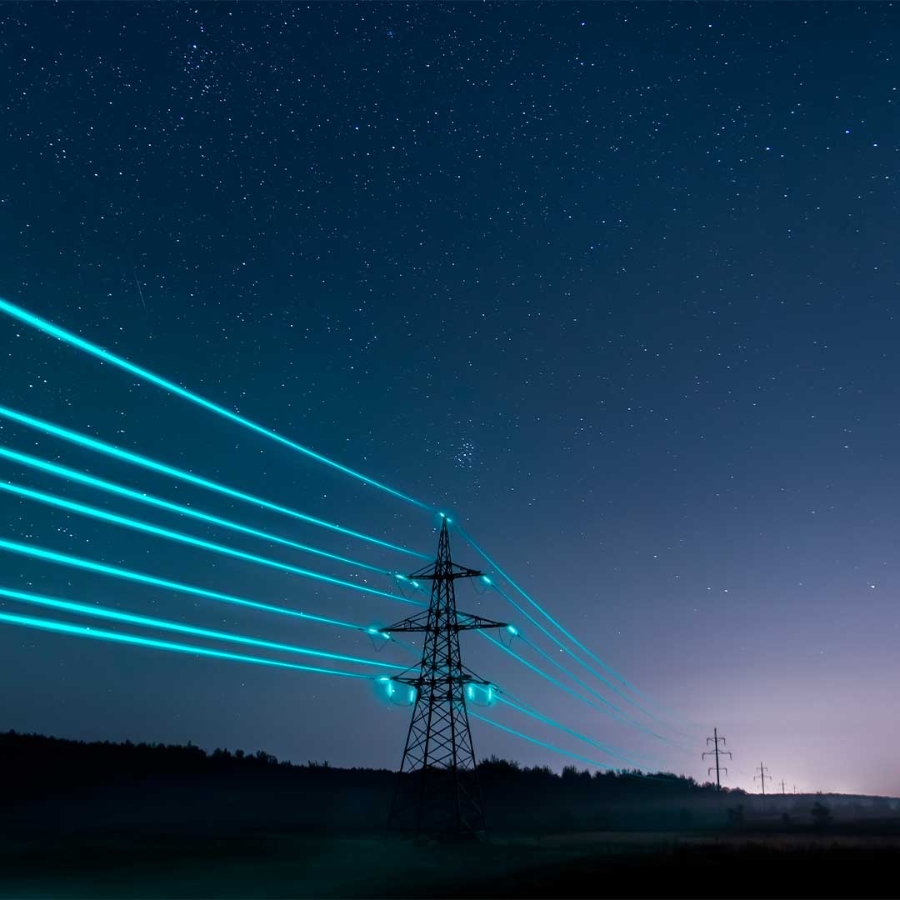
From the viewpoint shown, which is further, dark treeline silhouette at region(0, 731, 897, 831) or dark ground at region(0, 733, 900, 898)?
dark treeline silhouette at region(0, 731, 897, 831)

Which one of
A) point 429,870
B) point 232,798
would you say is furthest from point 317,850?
point 232,798

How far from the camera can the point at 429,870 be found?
29.2 metres

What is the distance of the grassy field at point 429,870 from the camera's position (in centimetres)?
2388

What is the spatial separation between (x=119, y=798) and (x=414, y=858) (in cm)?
5094

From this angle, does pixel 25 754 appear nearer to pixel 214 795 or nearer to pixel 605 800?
pixel 214 795

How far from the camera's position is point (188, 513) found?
2753 cm

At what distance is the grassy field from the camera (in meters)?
23.9

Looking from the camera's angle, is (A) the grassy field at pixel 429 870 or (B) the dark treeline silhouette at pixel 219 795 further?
(B) the dark treeline silhouette at pixel 219 795

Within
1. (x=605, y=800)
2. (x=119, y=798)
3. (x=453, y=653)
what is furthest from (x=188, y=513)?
(x=605, y=800)

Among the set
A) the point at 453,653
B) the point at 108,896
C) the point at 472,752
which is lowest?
the point at 108,896

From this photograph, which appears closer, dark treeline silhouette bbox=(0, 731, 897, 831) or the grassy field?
the grassy field

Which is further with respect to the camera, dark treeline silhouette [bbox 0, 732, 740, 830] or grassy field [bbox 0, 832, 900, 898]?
dark treeline silhouette [bbox 0, 732, 740, 830]

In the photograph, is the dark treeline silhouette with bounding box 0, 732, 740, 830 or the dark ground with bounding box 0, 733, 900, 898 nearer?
the dark ground with bounding box 0, 733, 900, 898

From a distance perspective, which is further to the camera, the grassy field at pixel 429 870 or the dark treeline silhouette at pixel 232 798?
the dark treeline silhouette at pixel 232 798
